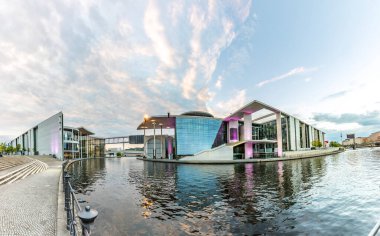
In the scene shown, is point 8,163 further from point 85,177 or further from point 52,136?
point 52,136

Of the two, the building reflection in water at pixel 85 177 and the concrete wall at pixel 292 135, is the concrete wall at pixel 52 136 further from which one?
the concrete wall at pixel 292 135

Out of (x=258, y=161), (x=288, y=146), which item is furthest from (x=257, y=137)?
(x=258, y=161)

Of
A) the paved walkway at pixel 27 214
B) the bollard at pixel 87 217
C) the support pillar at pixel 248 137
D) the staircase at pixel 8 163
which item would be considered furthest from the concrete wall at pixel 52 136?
the bollard at pixel 87 217

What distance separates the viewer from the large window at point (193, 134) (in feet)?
194

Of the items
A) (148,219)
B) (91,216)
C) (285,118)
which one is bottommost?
(148,219)

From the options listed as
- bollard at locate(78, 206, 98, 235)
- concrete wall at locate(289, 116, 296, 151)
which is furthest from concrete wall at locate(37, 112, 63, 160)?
concrete wall at locate(289, 116, 296, 151)

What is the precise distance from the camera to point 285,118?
244 feet

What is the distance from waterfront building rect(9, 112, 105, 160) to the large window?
33441 mm

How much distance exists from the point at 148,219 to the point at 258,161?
42.7m

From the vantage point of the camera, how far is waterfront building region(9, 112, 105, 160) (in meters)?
62.4

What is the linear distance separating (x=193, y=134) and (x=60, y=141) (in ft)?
127

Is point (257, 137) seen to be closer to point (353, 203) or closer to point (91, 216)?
point (353, 203)

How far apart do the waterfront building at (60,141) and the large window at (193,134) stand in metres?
33.4

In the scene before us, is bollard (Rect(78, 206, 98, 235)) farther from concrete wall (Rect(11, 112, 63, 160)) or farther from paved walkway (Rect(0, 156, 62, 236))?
concrete wall (Rect(11, 112, 63, 160))
